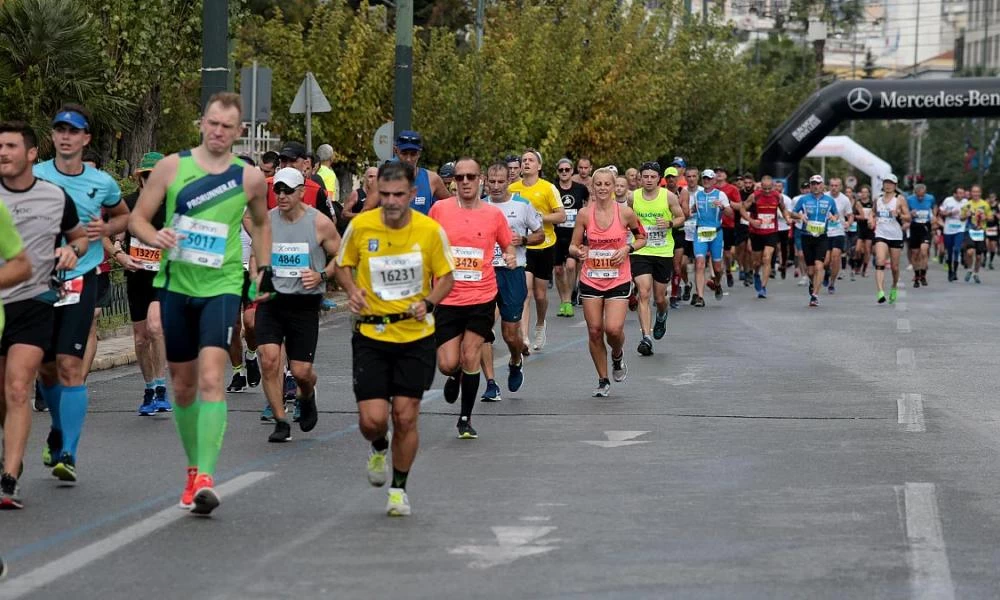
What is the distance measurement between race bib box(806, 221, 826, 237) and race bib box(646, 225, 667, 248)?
9.43m

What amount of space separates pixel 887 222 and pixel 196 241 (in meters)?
21.4

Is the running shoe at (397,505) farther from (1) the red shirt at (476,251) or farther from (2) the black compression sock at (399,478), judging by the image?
(1) the red shirt at (476,251)

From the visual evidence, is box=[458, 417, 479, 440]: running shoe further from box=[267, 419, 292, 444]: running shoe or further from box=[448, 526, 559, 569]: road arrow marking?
box=[448, 526, 559, 569]: road arrow marking

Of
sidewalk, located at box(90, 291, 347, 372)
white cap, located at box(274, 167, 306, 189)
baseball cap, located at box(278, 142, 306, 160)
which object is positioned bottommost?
sidewalk, located at box(90, 291, 347, 372)

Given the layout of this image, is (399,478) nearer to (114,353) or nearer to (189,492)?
(189,492)

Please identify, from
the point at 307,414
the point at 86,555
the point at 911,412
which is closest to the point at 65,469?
the point at 86,555

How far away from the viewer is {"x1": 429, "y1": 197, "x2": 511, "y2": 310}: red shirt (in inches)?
471

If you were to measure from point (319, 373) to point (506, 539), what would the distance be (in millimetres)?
8160

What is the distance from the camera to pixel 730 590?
702 centimetres

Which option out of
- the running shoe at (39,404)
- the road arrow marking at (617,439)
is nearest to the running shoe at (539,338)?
the running shoe at (39,404)

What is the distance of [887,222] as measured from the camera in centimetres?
2895

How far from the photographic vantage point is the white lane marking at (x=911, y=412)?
492 inches

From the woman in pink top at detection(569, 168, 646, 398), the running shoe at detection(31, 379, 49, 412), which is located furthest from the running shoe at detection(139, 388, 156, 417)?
the woman in pink top at detection(569, 168, 646, 398)

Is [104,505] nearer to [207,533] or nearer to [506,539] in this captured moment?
[207,533]
